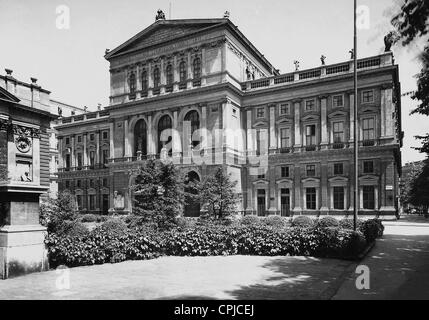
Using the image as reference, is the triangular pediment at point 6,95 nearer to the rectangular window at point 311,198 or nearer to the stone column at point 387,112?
the rectangular window at point 311,198

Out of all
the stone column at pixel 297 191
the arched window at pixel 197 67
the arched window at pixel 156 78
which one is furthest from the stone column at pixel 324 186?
the arched window at pixel 156 78

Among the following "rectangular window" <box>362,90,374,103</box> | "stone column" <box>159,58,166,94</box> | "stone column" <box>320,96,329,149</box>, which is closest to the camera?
"rectangular window" <box>362,90,374,103</box>

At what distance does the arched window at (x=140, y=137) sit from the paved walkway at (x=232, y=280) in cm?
3240

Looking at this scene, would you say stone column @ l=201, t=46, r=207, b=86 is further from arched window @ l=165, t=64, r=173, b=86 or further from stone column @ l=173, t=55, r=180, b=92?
arched window @ l=165, t=64, r=173, b=86

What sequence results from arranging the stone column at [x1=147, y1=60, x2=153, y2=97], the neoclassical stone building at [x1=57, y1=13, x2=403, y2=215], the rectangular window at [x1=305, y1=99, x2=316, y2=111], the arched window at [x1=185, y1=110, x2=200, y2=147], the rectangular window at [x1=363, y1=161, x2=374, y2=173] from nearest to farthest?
the rectangular window at [x1=363, y1=161, x2=374, y2=173]
the neoclassical stone building at [x1=57, y1=13, x2=403, y2=215]
the rectangular window at [x1=305, y1=99, x2=316, y2=111]
the arched window at [x1=185, y1=110, x2=200, y2=147]
the stone column at [x1=147, y1=60, x2=153, y2=97]

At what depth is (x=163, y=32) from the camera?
4406 centimetres

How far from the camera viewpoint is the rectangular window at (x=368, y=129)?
116 ft

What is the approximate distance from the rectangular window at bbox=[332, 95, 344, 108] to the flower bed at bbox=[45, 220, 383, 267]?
891 inches

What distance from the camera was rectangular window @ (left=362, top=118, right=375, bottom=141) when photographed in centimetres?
3547

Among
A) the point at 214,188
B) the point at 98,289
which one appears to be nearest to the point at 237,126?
the point at 214,188

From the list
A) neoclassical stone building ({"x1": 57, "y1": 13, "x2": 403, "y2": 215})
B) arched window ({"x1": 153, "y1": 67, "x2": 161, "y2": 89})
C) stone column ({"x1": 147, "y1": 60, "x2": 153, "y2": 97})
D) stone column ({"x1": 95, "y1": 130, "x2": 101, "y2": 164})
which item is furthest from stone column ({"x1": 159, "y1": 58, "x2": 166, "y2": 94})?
stone column ({"x1": 95, "y1": 130, "x2": 101, "y2": 164})

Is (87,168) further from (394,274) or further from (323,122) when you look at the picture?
(394,274)

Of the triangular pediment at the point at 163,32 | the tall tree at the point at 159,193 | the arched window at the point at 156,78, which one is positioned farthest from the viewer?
the arched window at the point at 156,78

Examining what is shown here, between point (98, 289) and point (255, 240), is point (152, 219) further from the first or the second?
point (98, 289)
